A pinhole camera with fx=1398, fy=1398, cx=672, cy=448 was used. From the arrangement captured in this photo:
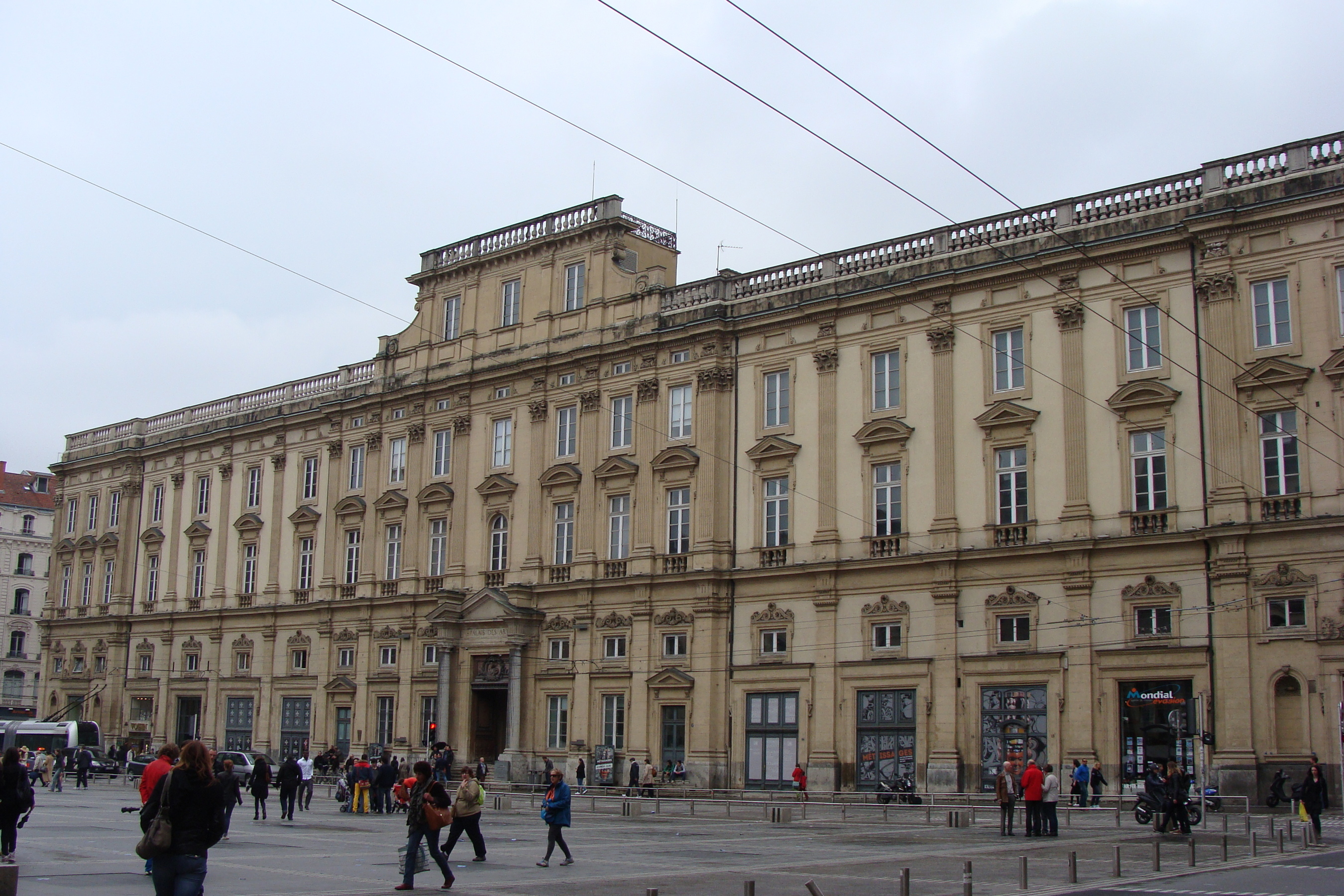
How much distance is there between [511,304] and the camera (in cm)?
5703

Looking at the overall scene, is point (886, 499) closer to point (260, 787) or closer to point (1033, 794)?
point (1033, 794)

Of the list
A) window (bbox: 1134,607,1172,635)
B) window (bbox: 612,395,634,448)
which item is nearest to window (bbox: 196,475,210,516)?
window (bbox: 612,395,634,448)

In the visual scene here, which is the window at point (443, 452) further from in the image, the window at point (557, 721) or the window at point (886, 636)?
the window at point (886, 636)

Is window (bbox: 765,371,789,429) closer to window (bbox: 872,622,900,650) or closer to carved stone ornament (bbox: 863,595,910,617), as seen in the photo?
carved stone ornament (bbox: 863,595,910,617)

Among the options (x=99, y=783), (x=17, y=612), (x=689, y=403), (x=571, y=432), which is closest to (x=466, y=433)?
(x=571, y=432)

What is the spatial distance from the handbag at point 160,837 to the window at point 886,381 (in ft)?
116

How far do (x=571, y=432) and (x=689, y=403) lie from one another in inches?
230

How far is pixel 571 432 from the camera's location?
2103 inches

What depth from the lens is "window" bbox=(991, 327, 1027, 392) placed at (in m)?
42.4

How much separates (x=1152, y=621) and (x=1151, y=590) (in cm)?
85

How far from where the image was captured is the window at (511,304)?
56.7 meters

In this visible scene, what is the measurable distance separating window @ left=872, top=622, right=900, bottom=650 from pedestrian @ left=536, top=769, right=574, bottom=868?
21.9 m

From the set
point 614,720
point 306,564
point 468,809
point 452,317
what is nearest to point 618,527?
point 614,720

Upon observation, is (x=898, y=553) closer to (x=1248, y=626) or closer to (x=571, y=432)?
(x=1248, y=626)
